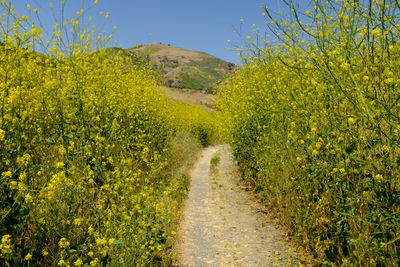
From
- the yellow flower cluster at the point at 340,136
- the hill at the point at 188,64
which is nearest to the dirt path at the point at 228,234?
the yellow flower cluster at the point at 340,136

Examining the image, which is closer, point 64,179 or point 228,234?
point 64,179

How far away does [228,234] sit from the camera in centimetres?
588

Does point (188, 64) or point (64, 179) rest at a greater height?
point (188, 64)

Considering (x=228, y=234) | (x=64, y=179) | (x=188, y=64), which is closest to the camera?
(x=64, y=179)

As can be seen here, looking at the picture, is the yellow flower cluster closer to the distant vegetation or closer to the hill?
the distant vegetation

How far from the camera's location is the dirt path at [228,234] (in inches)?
190

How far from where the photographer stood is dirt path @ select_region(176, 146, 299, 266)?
4816mm

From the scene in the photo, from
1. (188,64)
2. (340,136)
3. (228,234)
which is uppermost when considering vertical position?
(188,64)

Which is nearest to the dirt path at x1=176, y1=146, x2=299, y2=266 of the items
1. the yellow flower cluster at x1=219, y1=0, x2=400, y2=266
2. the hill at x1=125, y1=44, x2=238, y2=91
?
the yellow flower cluster at x1=219, y1=0, x2=400, y2=266

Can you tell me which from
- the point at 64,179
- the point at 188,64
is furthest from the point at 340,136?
the point at 188,64

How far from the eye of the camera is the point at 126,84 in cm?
891

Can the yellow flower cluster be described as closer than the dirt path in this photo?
Yes

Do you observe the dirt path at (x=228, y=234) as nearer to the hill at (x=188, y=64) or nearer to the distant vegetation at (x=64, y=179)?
the distant vegetation at (x=64, y=179)

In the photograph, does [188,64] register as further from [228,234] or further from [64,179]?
[64,179]
